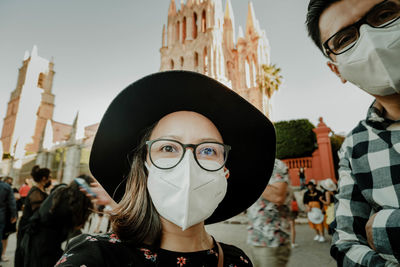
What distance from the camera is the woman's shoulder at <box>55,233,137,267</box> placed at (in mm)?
919

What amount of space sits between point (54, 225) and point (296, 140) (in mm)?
18055

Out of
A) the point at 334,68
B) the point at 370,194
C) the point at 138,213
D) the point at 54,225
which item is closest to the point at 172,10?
the point at 54,225

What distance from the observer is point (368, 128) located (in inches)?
46.0

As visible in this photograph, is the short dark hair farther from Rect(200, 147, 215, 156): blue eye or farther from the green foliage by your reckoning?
the green foliage

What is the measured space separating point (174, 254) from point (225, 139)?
2.77 ft

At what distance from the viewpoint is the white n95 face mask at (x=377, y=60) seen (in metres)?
1.03

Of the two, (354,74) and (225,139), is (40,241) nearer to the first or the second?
(225,139)

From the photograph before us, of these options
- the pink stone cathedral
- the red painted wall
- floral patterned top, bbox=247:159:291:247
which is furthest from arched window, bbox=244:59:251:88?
floral patterned top, bbox=247:159:291:247

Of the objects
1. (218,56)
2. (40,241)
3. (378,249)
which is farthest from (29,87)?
(378,249)

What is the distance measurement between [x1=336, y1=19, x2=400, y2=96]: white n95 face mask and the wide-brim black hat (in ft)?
1.98

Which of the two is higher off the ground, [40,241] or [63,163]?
[63,163]

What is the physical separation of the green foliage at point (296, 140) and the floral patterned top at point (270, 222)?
1629 cm

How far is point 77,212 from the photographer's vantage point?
11.8 ft

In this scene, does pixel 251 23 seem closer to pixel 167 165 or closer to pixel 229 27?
pixel 229 27
